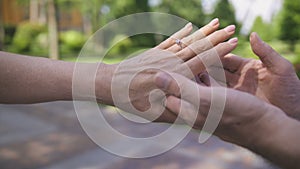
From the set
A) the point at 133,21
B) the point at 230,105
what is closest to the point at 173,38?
the point at 230,105

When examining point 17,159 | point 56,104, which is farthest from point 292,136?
point 56,104

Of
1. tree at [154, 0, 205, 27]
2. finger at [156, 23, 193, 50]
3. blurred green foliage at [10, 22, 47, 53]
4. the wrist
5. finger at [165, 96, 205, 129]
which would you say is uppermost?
blurred green foliage at [10, 22, 47, 53]

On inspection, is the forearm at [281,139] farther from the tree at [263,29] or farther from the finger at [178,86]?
the tree at [263,29]

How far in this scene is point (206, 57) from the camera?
5.00 feet

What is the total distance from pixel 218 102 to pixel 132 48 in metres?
11.7

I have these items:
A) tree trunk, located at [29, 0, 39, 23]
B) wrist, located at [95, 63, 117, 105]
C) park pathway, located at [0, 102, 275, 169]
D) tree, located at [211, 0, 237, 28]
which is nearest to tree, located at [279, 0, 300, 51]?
tree, located at [211, 0, 237, 28]

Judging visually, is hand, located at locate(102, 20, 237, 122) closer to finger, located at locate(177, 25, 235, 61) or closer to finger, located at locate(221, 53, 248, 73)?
finger, located at locate(177, 25, 235, 61)

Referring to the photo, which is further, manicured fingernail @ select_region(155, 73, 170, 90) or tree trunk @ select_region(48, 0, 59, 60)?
tree trunk @ select_region(48, 0, 59, 60)

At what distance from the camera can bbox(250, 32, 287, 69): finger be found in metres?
1.54

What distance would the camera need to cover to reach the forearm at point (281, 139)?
3.87 ft

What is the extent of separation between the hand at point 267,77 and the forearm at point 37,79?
74 centimetres

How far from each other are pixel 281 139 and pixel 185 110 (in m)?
0.39

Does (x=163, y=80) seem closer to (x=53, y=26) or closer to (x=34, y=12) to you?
(x=53, y=26)

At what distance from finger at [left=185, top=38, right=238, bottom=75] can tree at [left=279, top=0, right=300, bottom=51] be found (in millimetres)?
12630
